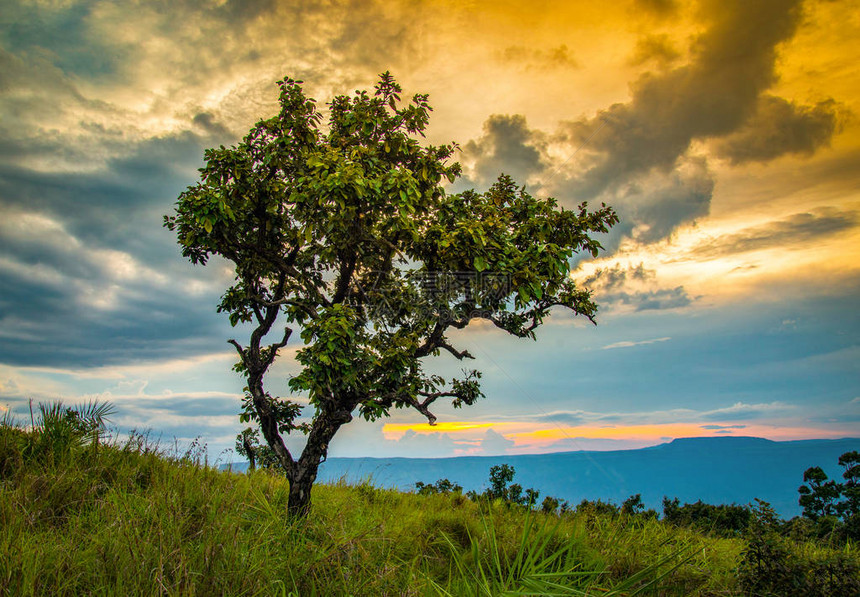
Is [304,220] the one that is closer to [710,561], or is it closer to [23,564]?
[23,564]

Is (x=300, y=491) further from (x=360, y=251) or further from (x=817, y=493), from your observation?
(x=817, y=493)

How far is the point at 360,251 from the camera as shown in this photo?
10.5m

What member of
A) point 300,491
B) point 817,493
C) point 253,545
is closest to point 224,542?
point 253,545

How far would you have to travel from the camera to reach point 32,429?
9.08 m

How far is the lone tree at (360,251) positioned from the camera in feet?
27.8

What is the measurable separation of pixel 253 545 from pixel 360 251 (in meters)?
6.32

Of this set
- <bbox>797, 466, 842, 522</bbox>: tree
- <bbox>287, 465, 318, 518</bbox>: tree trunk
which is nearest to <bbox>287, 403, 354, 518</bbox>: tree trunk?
<bbox>287, 465, 318, 518</bbox>: tree trunk

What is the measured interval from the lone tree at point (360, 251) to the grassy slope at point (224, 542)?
2157mm

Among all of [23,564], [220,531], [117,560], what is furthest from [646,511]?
[23,564]

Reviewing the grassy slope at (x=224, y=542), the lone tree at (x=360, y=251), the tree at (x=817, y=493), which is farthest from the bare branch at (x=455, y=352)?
the tree at (x=817, y=493)

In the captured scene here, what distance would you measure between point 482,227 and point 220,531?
629 centimetres

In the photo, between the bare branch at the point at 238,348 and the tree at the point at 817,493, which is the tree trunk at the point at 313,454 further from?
the tree at the point at 817,493

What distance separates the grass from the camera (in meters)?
4.29

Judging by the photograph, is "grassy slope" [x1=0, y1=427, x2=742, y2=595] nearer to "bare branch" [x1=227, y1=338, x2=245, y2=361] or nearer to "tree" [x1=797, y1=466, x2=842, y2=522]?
"bare branch" [x1=227, y1=338, x2=245, y2=361]
